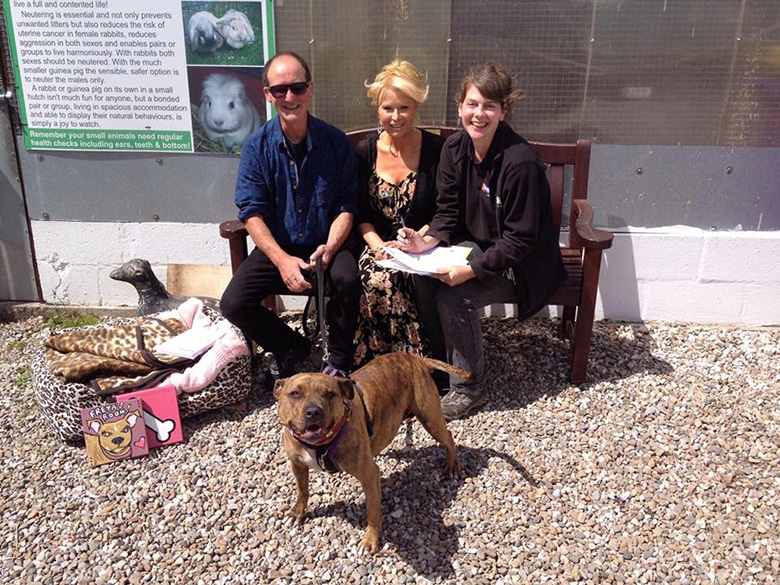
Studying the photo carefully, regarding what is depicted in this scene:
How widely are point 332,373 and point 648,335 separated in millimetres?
2881

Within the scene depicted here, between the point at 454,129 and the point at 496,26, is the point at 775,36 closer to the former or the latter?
the point at 496,26

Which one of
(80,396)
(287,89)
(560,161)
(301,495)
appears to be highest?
(287,89)

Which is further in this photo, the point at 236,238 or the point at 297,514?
the point at 236,238

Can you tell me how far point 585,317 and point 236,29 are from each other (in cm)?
309

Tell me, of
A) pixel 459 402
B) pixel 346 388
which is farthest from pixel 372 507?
pixel 459 402

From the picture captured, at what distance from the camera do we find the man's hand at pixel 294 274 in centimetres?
392

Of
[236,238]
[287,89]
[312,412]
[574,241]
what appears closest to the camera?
[312,412]

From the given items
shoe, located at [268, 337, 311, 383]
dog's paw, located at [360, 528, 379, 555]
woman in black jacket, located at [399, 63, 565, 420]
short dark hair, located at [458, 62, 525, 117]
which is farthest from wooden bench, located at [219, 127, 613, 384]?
dog's paw, located at [360, 528, 379, 555]

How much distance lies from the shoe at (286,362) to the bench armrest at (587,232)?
1.95 m

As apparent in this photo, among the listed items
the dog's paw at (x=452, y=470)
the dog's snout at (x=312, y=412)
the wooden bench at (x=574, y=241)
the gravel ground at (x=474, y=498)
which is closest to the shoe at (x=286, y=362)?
the gravel ground at (x=474, y=498)

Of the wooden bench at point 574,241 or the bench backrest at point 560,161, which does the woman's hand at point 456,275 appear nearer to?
the wooden bench at point 574,241

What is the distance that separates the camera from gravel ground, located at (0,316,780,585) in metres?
2.86

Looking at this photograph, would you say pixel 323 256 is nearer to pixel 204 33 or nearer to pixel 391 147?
pixel 391 147

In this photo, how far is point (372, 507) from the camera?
2.90 meters
